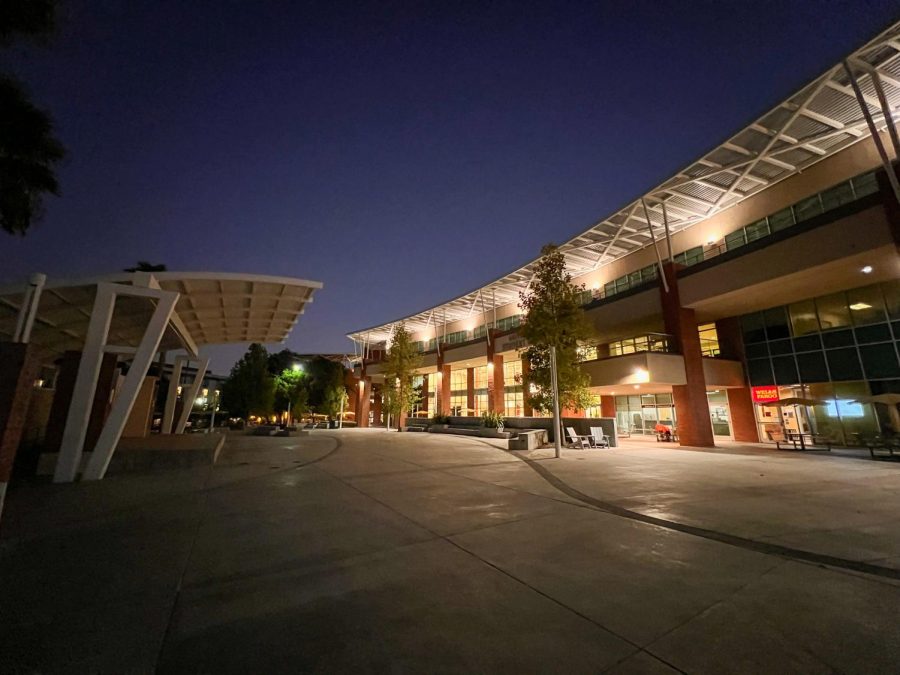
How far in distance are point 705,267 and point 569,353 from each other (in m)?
9.17

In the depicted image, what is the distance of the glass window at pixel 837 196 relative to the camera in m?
19.0

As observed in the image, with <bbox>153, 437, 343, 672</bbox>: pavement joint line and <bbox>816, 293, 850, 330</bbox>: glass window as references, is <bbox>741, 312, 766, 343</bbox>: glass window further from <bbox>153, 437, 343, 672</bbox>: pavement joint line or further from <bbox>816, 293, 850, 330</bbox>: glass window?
<bbox>153, 437, 343, 672</bbox>: pavement joint line

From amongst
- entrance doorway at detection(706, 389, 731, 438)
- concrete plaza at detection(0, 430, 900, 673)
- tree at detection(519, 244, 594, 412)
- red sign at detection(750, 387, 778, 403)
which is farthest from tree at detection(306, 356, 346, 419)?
red sign at detection(750, 387, 778, 403)

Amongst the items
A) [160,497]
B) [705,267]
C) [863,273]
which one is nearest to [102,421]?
[160,497]

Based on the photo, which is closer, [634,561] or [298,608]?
[298,608]

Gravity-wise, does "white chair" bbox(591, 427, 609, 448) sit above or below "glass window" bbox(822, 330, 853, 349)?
below

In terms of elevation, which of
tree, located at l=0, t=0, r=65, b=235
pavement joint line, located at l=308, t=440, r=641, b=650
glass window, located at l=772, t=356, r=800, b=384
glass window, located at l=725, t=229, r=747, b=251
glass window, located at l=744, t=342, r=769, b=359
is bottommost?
pavement joint line, located at l=308, t=440, r=641, b=650

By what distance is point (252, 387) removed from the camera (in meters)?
36.9

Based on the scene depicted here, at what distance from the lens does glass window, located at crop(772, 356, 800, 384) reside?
2094 cm

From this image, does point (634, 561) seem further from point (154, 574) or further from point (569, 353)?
point (569, 353)

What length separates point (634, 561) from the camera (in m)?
4.36

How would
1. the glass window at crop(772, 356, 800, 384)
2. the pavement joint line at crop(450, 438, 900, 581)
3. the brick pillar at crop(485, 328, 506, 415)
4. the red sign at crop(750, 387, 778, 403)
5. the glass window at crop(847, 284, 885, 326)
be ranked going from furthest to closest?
the brick pillar at crop(485, 328, 506, 415) < the red sign at crop(750, 387, 778, 403) < the glass window at crop(772, 356, 800, 384) < the glass window at crop(847, 284, 885, 326) < the pavement joint line at crop(450, 438, 900, 581)

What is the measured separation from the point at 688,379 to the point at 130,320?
28.0 meters

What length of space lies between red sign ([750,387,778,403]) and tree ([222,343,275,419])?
39.8 metres
